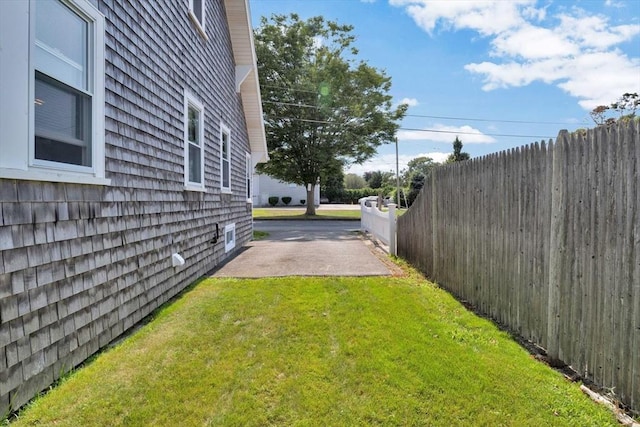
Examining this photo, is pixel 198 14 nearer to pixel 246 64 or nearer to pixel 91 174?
pixel 246 64

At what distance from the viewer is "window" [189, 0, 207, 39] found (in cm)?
602

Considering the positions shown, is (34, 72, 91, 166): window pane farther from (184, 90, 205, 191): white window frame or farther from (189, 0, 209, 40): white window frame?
(189, 0, 209, 40): white window frame

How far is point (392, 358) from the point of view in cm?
310

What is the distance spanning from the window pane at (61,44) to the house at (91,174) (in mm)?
11

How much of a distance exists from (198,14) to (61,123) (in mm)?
4600

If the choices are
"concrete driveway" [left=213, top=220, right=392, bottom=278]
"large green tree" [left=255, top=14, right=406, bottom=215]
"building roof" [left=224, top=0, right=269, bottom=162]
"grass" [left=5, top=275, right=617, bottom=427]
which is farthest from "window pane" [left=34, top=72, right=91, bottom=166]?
"large green tree" [left=255, top=14, right=406, bottom=215]

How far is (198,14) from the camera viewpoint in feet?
21.2

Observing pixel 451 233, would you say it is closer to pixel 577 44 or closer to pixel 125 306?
pixel 125 306

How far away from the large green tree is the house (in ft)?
51.3

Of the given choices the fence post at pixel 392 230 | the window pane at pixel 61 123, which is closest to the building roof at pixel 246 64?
the fence post at pixel 392 230

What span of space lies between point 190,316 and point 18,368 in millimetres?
→ 1885

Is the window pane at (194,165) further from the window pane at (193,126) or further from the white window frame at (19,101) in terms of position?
the white window frame at (19,101)

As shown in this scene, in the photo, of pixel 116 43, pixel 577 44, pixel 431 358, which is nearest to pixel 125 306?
pixel 116 43

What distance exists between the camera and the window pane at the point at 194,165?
6090mm
